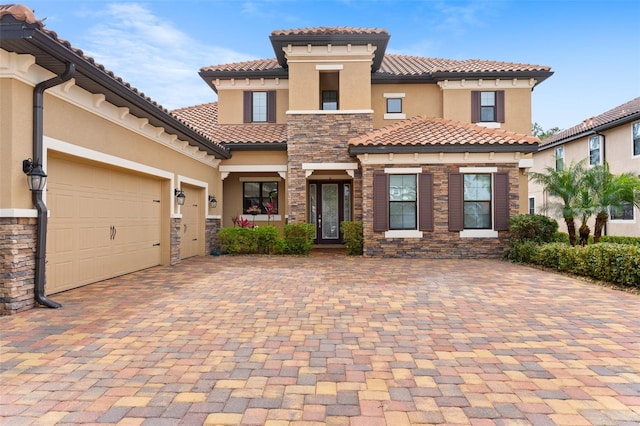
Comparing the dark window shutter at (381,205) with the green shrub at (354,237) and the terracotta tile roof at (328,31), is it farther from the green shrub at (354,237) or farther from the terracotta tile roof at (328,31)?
the terracotta tile roof at (328,31)

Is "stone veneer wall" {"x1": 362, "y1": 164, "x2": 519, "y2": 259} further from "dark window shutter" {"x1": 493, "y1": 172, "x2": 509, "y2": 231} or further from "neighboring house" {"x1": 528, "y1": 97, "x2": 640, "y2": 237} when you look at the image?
"neighboring house" {"x1": 528, "y1": 97, "x2": 640, "y2": 237}

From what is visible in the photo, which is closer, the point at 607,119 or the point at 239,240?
the point at 239,240

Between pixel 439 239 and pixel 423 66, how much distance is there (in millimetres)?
8617

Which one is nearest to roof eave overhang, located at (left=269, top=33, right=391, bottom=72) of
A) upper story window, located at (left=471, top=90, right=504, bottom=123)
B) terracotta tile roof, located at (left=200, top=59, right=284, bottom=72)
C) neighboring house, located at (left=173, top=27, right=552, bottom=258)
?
neighboring house, located at (left=173, top=27, right=552, bottom=258)

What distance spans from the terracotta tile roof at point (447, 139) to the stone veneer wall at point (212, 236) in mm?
5819

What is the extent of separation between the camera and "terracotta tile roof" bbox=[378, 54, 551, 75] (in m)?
14.7

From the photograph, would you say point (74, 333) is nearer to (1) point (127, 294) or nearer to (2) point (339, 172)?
(1) point (127, 294)

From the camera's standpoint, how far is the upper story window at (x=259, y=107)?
15.5m

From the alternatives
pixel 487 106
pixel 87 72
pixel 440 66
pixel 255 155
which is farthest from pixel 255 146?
pixel 487 106

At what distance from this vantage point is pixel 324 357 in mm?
3762

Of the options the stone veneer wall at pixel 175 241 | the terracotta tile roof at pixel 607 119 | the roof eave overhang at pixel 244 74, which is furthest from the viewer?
the terracotta tile roof at pixel 607 119

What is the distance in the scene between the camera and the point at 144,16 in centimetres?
918

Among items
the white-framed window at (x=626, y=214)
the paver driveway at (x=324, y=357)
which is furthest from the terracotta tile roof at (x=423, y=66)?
the paver driveway at (x=324, y=357)

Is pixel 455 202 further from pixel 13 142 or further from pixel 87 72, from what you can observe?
pixel 13 142
